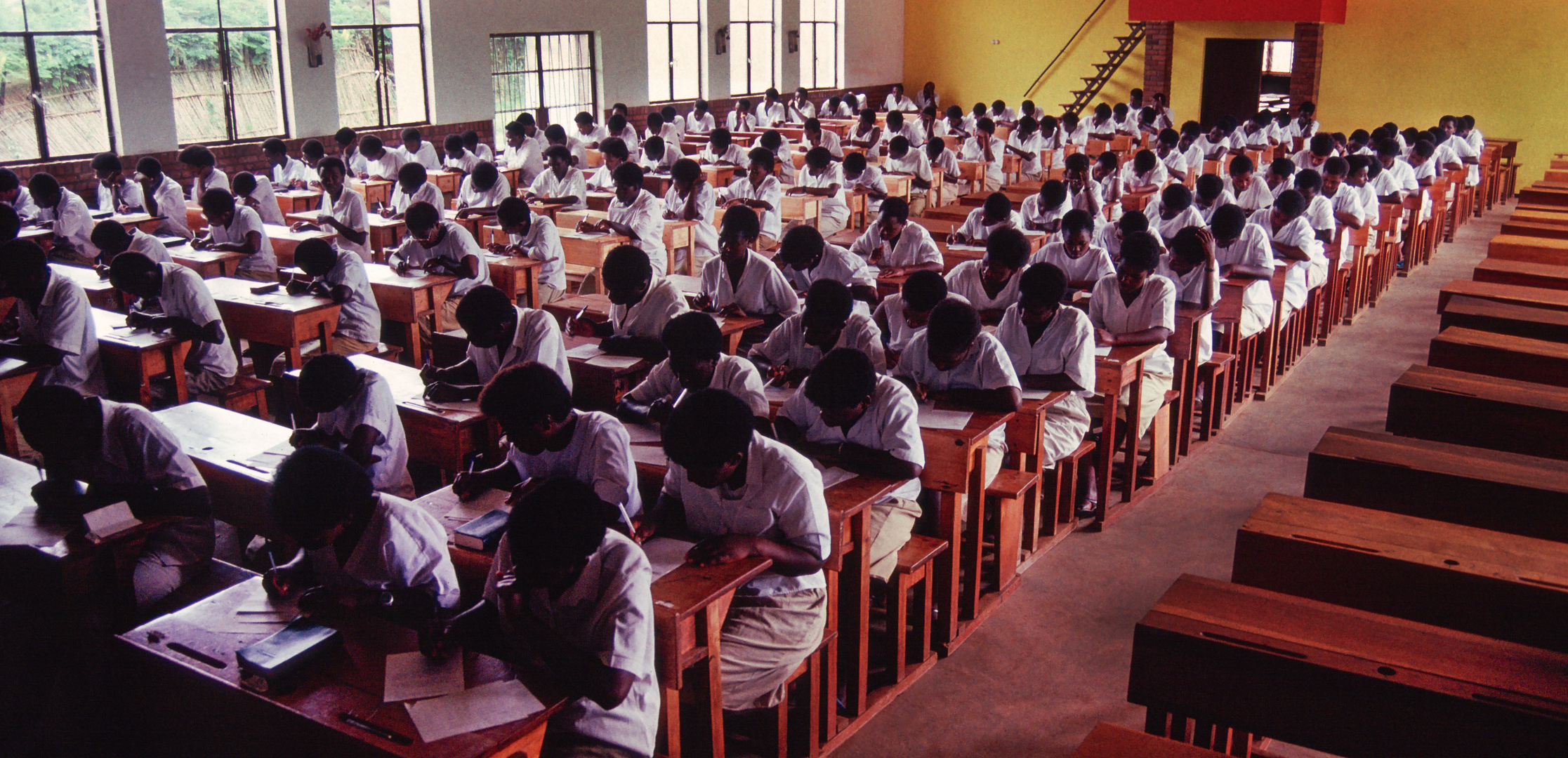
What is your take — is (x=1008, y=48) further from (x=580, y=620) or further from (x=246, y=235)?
(x=580, y=620)

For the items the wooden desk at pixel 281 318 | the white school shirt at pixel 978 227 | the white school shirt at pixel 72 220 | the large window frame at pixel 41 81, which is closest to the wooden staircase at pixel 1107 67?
the white school shirt at pixel 978 227

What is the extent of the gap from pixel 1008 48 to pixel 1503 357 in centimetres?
1976

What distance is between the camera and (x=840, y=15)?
72.4 feet

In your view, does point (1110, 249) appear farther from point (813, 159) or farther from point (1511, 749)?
point (1511, 749)

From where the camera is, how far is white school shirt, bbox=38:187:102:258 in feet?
30.0

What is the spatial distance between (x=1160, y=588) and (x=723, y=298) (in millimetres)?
2899

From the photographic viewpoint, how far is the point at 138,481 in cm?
392

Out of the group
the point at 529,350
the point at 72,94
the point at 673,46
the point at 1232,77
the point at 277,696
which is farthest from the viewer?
the point at 1232,77

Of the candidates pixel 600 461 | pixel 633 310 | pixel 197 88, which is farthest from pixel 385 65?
pixel 600 461

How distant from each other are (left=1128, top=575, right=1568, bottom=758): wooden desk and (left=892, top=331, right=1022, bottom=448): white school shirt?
2137 millimetres

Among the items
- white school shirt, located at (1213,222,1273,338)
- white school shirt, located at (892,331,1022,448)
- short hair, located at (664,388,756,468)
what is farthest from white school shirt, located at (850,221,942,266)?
short hair, located at (664,388,756,468)

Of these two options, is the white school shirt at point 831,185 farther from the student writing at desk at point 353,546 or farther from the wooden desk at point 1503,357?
the student writing at desk at point 353,546

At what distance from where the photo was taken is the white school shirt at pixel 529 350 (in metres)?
5.13

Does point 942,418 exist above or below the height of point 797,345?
below
